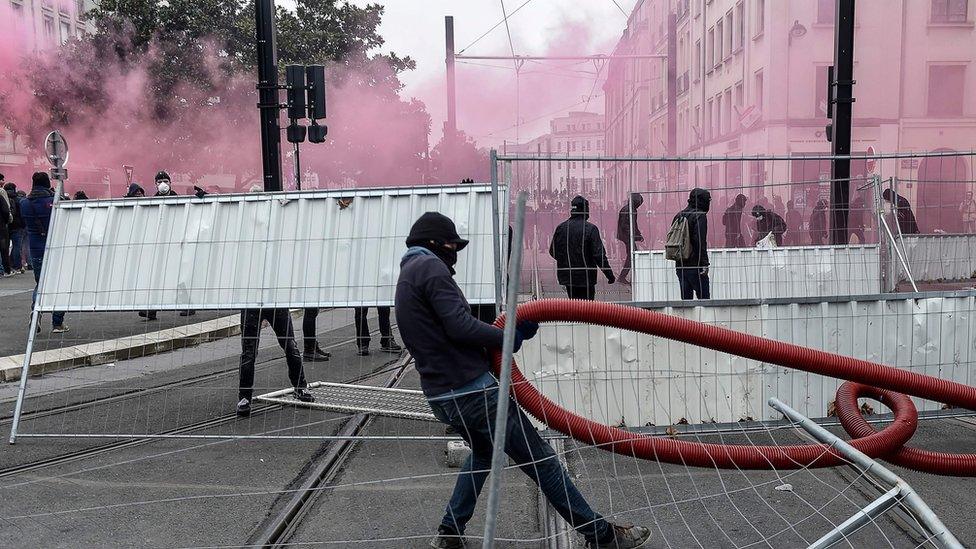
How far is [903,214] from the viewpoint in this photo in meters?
11.0

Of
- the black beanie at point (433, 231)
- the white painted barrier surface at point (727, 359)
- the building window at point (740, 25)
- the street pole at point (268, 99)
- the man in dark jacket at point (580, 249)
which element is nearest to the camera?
the black beanie at point (433, 231)

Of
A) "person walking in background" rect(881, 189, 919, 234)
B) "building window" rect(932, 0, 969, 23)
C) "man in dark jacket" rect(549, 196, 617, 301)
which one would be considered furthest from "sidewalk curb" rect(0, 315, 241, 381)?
"building window" rect(932, 0, 969, 23)

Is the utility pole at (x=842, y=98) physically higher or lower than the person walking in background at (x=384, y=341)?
higher

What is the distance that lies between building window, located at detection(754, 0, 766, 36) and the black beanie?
26.7 meters

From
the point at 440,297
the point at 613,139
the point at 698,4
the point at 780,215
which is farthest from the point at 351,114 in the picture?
the point at 440,297

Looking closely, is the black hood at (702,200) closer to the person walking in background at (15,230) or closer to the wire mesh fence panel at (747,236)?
the wire mesh fence panel at (747,236)

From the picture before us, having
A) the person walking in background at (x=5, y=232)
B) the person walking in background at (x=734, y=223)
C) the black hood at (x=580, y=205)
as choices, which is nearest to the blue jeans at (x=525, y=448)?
the black hood at (x=580, y=205)

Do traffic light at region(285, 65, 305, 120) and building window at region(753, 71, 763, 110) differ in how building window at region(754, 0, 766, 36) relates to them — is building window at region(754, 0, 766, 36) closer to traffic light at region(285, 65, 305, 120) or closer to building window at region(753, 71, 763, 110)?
building window at region(753, 71, 763, 110)

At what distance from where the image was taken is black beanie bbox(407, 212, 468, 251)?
362 centimetres

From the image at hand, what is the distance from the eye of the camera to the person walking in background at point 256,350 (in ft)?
20.5

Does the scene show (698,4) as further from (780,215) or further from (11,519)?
(11,519)

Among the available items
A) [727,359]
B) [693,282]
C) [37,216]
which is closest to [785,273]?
[693,282]

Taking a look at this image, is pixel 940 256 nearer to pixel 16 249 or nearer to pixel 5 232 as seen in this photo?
pixel 5 232

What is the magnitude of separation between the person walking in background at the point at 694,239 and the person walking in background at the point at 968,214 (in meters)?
5.02
